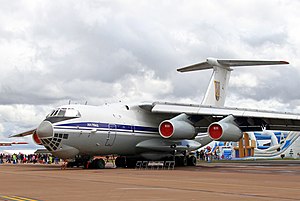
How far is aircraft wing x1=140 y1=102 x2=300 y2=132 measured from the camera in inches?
969

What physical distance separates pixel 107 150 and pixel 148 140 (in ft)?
9.68

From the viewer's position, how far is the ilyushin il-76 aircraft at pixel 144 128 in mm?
22875

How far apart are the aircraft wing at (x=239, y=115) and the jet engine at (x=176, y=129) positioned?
3.10 feet

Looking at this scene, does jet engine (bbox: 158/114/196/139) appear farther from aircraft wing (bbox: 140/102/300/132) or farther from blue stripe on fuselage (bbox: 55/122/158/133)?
blue stripe on fuselage (bbox: 55/122/158/133)

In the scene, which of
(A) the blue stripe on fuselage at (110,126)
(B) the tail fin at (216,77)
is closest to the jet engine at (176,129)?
(A) the blue stripe on fuselage at (110,126)

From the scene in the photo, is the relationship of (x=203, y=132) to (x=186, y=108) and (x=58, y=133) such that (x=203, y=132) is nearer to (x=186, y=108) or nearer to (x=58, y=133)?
(x=186, y=108)

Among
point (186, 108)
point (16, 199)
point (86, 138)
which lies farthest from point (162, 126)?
point (16, 199)

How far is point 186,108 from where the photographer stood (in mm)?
25828

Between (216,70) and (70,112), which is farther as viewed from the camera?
(216,70)

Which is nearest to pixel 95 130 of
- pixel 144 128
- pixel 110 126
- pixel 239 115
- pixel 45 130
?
pixel 110 126

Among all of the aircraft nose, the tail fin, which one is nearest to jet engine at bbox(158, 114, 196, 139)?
the aircraft nose

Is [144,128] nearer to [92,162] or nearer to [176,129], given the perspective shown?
[176,129]

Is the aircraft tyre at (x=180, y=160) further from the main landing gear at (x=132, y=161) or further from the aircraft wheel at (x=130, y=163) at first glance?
the aircraft wheel at (x=130, y=163)

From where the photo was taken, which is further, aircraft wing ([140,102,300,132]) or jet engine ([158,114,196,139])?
aircraft wing ([140,102,300,132])
